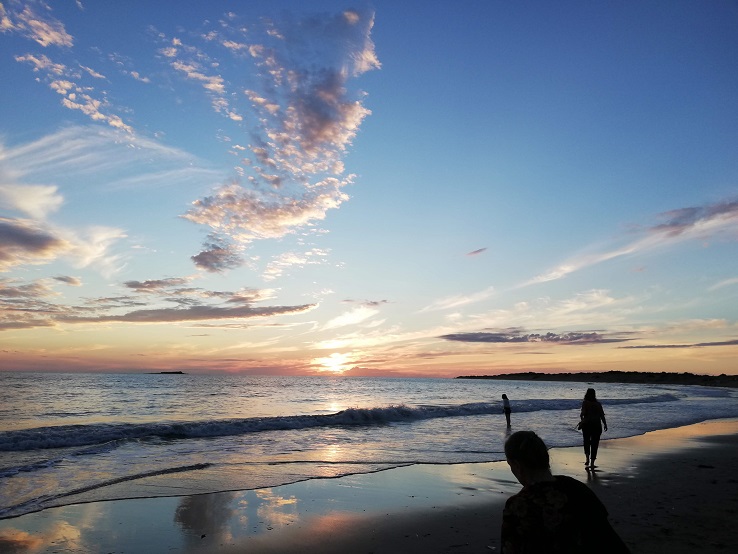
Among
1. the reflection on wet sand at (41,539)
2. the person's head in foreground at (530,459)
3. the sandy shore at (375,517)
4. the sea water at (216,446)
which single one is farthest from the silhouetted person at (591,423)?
the reflection on wet sand at (41,539)

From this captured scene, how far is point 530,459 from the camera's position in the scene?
3.14m

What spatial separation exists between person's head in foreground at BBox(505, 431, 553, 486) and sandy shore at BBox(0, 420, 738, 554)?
5.60 m

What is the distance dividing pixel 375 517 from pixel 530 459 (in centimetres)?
759

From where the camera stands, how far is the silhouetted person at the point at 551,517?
271 centimetres

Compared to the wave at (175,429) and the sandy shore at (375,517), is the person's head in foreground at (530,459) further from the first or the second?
the wave at (175,429)

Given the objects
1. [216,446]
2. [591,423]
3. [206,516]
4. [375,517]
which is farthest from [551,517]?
[216,446]

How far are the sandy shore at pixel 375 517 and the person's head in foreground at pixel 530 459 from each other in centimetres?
560

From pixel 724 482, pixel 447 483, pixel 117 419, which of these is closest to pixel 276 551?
pixel 447 483

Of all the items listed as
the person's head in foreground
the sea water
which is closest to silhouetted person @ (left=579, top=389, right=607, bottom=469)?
the sea water

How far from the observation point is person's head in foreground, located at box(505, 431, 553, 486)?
10.2ft

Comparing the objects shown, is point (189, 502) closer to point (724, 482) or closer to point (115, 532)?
point (115, 532)

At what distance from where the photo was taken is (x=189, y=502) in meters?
10.8

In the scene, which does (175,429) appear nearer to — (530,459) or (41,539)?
(41,539)

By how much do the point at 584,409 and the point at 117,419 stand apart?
87.6 feet
